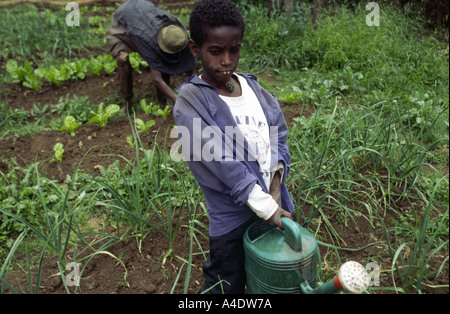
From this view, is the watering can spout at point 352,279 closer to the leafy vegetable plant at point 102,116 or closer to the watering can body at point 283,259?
the watering can body at point 283,259

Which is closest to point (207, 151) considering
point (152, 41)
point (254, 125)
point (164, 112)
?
point (254, 125)

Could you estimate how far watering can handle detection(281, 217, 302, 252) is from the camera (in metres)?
1.38

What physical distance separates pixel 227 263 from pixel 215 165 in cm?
48

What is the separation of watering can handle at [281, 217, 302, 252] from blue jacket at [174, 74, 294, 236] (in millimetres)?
199

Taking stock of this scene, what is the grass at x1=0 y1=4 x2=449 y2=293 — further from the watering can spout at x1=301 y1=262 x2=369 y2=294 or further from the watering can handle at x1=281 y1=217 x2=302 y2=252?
the watering can spout at x1=301 y1=262 x2=369 y2=294

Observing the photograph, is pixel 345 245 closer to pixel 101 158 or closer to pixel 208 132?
pixel 208 132

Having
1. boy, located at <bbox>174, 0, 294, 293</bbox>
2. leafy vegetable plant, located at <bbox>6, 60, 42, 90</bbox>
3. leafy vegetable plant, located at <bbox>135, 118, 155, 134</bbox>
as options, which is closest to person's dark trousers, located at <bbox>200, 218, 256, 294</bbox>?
boy, located at <bbox>174, 0, 294, 293</bbox>

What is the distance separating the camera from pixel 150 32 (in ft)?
11.9

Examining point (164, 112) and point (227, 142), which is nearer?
point (227, 142)

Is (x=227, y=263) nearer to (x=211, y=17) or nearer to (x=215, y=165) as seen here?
(x=215, y=165)

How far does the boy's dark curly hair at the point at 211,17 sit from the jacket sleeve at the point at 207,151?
0.77 feet

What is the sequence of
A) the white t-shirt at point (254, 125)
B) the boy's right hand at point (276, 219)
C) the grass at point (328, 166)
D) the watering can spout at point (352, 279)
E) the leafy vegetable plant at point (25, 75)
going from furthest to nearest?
1. the leafy vegetable plant at point (25, 75)
2. the grass at point (328, 166)
3. the white t-shirt at point (254, 125)
4. the boy's right hand at point (276, 219)
5. the watering can spout at point (352, 279)

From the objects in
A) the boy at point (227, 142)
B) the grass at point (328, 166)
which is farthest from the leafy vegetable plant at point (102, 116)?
the boy at point (227, 142)

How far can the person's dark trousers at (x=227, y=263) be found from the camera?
5.57 ft
